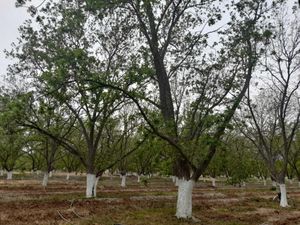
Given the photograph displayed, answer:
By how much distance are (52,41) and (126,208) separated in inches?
543

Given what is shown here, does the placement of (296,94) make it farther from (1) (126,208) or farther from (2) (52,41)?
(2) (52,41)

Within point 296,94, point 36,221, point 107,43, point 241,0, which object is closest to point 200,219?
point 36,221

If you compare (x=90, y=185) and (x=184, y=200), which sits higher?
(x=90, y=185)

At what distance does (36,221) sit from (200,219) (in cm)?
886

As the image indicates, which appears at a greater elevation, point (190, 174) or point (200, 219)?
point (190, 174)

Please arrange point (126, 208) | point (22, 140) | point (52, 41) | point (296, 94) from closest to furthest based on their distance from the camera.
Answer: point (126, 208) < point (52, 41) < point (296, 94) < point (22, 140)

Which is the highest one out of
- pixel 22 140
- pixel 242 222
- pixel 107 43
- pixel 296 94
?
pixel 107 43

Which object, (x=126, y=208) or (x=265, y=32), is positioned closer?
(x=265, y=32)

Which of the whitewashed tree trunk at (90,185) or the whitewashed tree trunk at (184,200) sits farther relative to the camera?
the whitewashed tree trunk at (90,185)

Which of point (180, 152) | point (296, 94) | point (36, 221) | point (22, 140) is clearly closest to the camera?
point (36, 221)

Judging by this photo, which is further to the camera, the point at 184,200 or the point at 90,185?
the point at 90,185

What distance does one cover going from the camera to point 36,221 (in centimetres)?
1559

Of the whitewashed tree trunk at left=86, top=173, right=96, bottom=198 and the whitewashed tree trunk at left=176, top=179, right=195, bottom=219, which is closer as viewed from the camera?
the whitewashed tree trunk at left=176, top=179, right=195, bottom=219

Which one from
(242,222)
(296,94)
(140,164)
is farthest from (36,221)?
(140,164)
